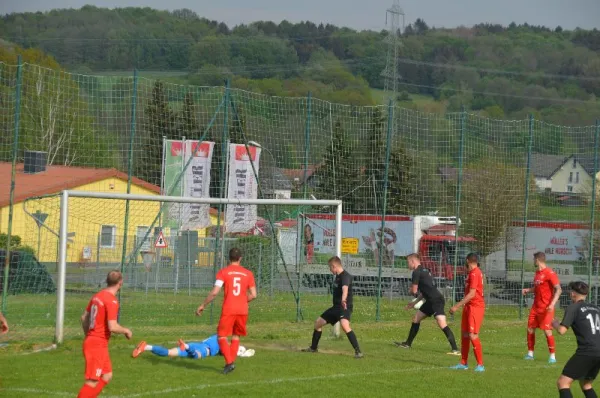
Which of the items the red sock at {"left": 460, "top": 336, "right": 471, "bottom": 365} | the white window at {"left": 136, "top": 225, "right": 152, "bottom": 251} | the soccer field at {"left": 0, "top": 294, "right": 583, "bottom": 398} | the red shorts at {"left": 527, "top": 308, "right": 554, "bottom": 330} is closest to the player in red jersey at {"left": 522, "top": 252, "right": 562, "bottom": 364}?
the red shorts at {"left": 527, "top": 308, "right": 554, "bottom": 330}

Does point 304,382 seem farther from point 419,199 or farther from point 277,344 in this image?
point 419,199

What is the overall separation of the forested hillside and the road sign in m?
68.6

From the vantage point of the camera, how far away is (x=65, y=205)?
17.4 metres

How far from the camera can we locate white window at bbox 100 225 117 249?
20.1 meters

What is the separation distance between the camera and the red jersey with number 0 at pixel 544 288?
1797cm

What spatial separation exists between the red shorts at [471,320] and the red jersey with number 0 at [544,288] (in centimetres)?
215

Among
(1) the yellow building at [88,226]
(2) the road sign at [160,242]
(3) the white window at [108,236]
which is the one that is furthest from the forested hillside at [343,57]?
(3) the white window at [108,236]

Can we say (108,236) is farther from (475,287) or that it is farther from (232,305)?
(475,287)

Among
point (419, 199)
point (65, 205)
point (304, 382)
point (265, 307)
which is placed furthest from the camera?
point (419, 199)

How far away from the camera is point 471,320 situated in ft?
53.2

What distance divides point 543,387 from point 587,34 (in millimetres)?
165887

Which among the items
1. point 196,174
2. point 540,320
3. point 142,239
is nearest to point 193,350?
point 142,239

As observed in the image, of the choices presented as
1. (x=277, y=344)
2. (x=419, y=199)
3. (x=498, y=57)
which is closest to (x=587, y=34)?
(x=498, y=57)

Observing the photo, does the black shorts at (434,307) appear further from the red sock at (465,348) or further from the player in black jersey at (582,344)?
the player in black jersey at (582,344)
